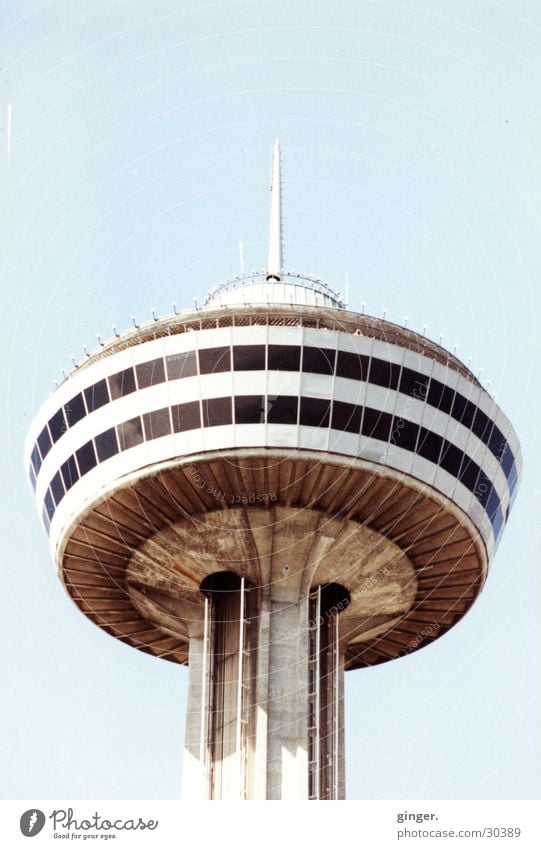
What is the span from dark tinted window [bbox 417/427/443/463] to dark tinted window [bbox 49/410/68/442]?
13974mm

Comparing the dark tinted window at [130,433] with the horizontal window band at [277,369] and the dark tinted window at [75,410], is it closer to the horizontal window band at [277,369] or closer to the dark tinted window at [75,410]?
the horizontal window band at [277,369]

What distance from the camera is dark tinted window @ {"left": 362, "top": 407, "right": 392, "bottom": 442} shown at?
51.2 metres

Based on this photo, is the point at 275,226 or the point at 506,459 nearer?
the point at 506,459

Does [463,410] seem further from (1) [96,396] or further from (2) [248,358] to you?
(1) [96,396]

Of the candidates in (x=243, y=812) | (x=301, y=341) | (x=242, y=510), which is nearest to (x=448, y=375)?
(x=301, y=341)

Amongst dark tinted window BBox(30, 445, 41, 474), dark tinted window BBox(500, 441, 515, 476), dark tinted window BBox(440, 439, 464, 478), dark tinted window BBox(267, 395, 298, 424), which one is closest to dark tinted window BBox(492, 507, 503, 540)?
dark tinted window BBox(500, 441, 515, 476)

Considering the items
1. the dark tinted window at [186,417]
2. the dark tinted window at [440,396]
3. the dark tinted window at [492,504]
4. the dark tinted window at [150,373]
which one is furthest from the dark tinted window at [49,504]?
the dark tinted window at [492,504]

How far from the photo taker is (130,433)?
51906 mm

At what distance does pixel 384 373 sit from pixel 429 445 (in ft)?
10.8

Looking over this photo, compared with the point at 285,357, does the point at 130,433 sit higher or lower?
lower

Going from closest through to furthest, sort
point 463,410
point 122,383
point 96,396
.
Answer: point 122,383 → point 96,396 → point 463,410

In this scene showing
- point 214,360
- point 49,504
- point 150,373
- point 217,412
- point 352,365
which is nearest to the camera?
point 217,412

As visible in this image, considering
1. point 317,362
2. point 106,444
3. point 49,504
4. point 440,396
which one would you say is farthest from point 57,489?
point 440,396

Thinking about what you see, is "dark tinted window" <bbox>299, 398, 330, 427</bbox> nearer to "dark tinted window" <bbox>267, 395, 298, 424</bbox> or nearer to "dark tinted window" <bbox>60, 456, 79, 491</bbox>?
"dark tinted window" <bbox>267, 395, 298, 424</bbox>
